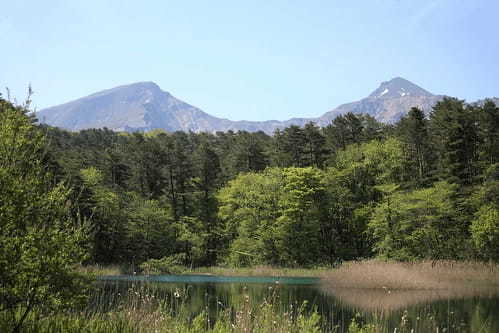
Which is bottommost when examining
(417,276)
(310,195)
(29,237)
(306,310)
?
(417,276)

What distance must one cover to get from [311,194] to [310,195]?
1.08ft

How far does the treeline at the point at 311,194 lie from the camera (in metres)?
47.0


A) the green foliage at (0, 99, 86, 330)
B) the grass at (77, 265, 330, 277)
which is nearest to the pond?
the green foliage at (0, 99, 86, 330)

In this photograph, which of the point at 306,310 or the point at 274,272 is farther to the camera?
the point at 274,272

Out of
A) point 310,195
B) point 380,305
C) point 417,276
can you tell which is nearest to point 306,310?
point 380,305

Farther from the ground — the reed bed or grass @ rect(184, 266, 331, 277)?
the reed bed

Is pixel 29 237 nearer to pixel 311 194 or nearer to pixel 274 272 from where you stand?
pixel 274 272

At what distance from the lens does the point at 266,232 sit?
55.2 m

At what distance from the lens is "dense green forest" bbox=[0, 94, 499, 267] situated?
47.0 meters

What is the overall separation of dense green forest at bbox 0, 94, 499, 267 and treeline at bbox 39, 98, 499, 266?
0.48 feet

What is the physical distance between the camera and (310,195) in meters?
56.1

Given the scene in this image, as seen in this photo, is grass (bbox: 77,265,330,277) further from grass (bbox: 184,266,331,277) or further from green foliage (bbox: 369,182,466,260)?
green foliage (bbox: 369,182,466,260)

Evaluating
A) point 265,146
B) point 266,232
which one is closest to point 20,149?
point 266,232

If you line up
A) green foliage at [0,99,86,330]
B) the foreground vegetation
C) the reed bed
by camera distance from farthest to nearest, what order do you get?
the foreground vegetation
the reed bed
green foliage at [0,99,86,330]
